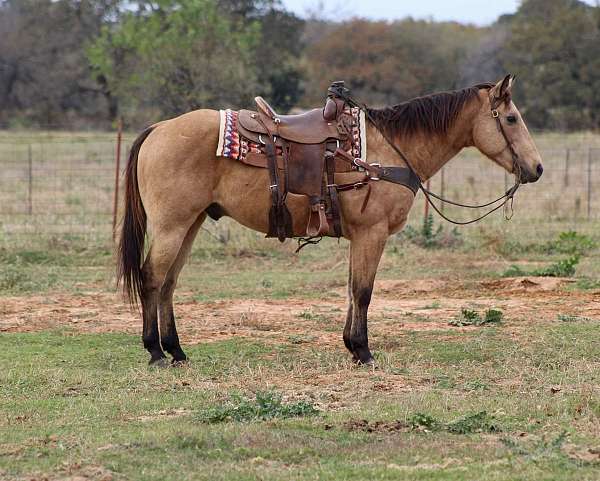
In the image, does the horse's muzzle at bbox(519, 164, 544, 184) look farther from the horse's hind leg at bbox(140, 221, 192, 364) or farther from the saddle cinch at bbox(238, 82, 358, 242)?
the horse's hind leg at bbox(140, 221, 192, 364)

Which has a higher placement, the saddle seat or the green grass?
the saddle seat

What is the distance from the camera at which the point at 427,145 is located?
314 inches

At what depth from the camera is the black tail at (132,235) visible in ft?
25.0

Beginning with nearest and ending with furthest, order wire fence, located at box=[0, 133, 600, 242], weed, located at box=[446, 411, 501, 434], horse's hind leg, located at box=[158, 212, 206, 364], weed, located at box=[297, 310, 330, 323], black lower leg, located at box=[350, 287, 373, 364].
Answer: weed, located at box=[446, 411, 501, 434] → black lower leg, located at box=[350, 287, 373, 364] → horse's hind leg, located at box=[158, 212, 206, 364] → weed, located at box=[297, 310, 330, 323] → wire fence, located at box=[0, 133, 600, 242]

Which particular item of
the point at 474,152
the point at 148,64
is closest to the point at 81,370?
the point at 148,64

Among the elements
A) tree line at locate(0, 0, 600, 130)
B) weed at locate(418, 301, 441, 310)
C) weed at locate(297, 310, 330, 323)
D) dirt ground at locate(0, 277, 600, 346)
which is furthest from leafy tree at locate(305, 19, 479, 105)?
weed at locate(297, 310, 330, 323)

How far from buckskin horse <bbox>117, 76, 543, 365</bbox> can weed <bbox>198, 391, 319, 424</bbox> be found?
5.60 ft

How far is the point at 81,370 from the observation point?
7473 mm

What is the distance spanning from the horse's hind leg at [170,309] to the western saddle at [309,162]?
70cm

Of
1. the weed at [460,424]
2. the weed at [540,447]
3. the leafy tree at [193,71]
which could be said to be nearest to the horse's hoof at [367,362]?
the weed at [460,424]

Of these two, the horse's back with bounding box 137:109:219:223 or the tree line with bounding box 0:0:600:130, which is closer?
the horse's back with bounding box 137:109:219:223

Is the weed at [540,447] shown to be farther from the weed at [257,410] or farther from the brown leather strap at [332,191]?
the brown leather strap at [332,191]

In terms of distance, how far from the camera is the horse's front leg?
7676 millimetres

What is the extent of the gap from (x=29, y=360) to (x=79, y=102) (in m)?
38.3
